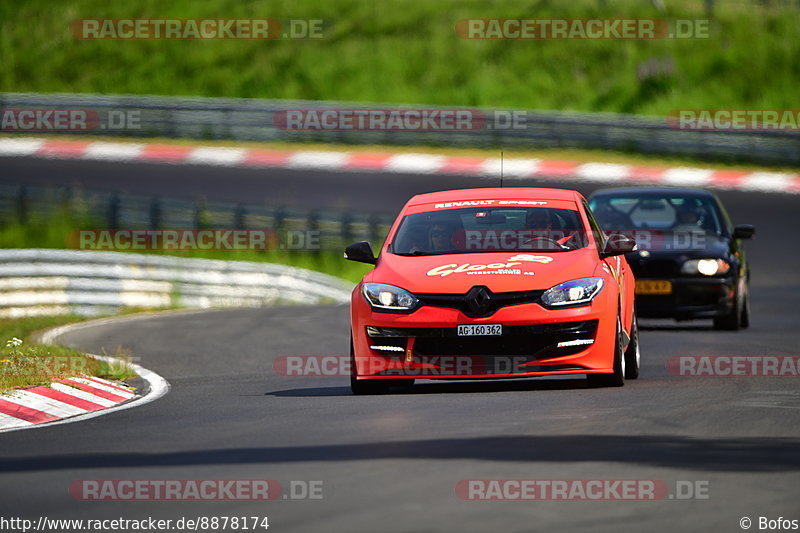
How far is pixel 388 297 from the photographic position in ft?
35.9

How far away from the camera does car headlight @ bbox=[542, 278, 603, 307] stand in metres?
10.8

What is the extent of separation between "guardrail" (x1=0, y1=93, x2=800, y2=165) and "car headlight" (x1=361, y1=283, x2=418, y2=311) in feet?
72.1

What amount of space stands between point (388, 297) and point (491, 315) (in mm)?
730

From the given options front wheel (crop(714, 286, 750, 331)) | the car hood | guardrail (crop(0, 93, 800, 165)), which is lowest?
front wheel (crop(714, 286, 750, 331))

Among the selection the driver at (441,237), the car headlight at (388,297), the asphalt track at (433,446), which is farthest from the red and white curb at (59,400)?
the driver at (441,237)

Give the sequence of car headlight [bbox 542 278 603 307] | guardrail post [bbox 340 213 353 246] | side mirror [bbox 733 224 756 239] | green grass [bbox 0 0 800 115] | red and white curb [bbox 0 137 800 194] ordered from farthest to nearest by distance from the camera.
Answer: green grass [bbox 0 0 800 115] < red and white curb [bbox 0 137 800 194] < guardrail post [bbox 340 213 353 246] < side mirror [bbox 733 224 756 239] < car headlight [bbox 542 278 603 307]

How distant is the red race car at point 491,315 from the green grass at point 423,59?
2893 centimetres

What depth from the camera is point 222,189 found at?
104ft

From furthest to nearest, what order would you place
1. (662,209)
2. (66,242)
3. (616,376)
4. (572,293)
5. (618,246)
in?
(66,242), (662,209), (618,246), (616,376), (572,293)

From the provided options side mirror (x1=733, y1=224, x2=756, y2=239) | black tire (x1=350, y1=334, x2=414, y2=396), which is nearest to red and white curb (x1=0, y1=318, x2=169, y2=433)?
black tire (x1=350, y1=334, x2=414, y2=396)

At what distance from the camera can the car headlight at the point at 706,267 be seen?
16734mm

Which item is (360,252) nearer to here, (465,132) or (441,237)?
(441,237)

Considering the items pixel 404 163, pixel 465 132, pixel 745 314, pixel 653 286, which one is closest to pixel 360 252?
pixel 653 286

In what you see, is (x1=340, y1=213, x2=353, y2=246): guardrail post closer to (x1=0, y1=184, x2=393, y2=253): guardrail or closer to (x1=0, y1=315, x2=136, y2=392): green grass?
(x1=0, y1=184, x2=393, y2=253): guardrail
